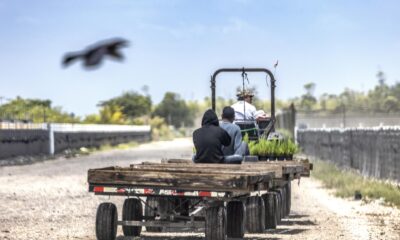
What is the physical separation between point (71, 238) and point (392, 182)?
547 inches

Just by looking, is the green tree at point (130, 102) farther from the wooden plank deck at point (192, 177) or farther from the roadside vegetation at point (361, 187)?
the roadside vegetation at point (361, 187)

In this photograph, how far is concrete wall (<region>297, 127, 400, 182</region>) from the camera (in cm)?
2558

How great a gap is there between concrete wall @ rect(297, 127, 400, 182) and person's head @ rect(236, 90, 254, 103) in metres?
9.56

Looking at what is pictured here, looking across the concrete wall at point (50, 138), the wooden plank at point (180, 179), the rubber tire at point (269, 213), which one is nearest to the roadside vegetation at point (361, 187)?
the rubber tire at point (269, 213)

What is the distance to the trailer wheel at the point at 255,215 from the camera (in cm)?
1314

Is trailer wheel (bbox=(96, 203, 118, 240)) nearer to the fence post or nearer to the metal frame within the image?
the metal frame

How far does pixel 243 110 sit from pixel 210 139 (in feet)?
10.8

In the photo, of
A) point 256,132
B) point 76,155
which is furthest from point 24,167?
point 256,132

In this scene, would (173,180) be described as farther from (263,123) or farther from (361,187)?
(361,187)

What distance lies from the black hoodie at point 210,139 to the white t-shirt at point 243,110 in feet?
9.87

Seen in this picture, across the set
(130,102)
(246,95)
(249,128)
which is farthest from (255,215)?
(130,102)

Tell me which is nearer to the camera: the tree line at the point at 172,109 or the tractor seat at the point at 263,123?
the tractor seat at the point at 263,123

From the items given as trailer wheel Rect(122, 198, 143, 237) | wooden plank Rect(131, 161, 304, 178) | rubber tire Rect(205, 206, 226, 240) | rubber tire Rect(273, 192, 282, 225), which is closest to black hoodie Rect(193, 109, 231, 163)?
wooden plank Rect(131, 161, 304, 178)

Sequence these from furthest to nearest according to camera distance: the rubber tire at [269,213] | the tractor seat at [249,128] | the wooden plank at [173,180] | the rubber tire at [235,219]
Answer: the tractor seat at [249,128]
the rubber tire at [269,213]
the rubber tire at [235,219]
the wooden plank at [173,180]
